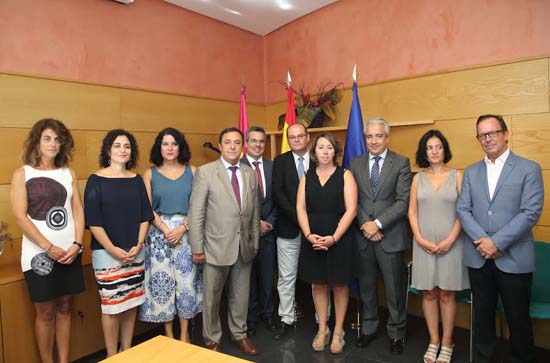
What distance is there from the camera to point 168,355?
182cm

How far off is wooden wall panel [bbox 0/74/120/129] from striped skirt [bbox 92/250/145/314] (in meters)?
1.27

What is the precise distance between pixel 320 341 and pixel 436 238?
1.16m

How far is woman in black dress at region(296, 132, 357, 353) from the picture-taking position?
291 centimetres

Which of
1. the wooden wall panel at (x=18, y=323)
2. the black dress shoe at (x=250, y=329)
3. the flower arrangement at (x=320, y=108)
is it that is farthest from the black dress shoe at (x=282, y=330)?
the flower arrangement at (x=320, y=108)

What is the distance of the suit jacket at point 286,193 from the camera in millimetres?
3197

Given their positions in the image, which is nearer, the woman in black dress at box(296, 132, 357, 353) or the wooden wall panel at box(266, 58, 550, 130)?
the woman in black dress at box(296, 132, 357, 353)

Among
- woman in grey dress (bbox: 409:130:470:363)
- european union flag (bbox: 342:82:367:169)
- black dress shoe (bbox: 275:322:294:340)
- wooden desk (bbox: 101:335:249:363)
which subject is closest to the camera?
wooden desk (bbox: 101:335:249:363)

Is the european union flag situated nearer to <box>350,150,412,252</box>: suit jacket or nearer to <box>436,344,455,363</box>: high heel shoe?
<box>350,150,412,252</box>: suit jacket

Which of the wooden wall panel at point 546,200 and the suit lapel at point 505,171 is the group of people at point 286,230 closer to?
the suit lapel at point 505,171

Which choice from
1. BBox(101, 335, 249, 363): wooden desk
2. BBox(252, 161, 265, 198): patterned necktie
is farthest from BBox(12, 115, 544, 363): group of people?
BBox(101, 335, 249, 363): wooden desk

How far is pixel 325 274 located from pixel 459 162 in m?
1.50

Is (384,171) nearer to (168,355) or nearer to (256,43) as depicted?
(168,355)

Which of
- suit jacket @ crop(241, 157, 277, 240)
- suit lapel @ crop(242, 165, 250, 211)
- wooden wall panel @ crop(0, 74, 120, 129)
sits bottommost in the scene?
suit jacket @ crop(241, 157, 277, 240)

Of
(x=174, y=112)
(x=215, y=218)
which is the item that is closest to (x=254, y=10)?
(x=174, y=112)
